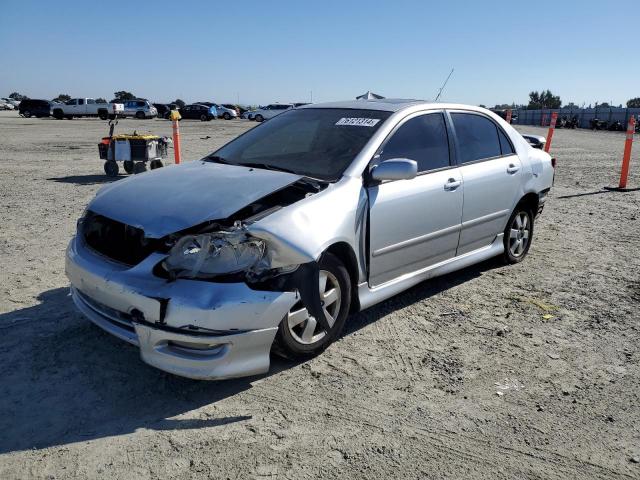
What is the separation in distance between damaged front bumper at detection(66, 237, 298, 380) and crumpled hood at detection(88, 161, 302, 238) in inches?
10.7

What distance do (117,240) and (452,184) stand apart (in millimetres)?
2615

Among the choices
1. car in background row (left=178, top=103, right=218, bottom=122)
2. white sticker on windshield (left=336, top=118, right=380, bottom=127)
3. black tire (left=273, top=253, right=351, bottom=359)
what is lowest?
black tire (left=273, top=253, right=351, bottom=359)

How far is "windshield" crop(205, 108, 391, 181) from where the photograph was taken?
3.90 m

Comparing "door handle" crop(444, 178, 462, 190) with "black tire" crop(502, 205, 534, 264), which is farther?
"black tire" crop(502, 205, 534, 264)

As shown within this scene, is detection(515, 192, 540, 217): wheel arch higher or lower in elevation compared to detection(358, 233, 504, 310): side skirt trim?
higher

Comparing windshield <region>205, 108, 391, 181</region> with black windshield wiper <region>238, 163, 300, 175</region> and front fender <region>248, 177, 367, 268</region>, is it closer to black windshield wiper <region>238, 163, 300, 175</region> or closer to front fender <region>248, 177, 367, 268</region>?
black windshield wiper <region>238, 163, 300, 175</region>

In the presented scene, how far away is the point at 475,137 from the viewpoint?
16.1 feet

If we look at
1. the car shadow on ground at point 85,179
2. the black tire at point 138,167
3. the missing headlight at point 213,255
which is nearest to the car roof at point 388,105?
the missing headlight at point 213,255

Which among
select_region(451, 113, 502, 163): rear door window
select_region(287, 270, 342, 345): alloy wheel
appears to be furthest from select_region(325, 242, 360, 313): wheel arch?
select_region(451, 113, 502, 163): rear door window

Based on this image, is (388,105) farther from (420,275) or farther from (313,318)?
(313,318)

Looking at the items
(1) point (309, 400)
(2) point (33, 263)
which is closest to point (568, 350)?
(1) point (309, 400)

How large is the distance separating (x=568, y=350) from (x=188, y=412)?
8.43ft

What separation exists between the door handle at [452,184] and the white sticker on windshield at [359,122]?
0.78 m

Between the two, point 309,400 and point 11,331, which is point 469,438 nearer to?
point 309,400
